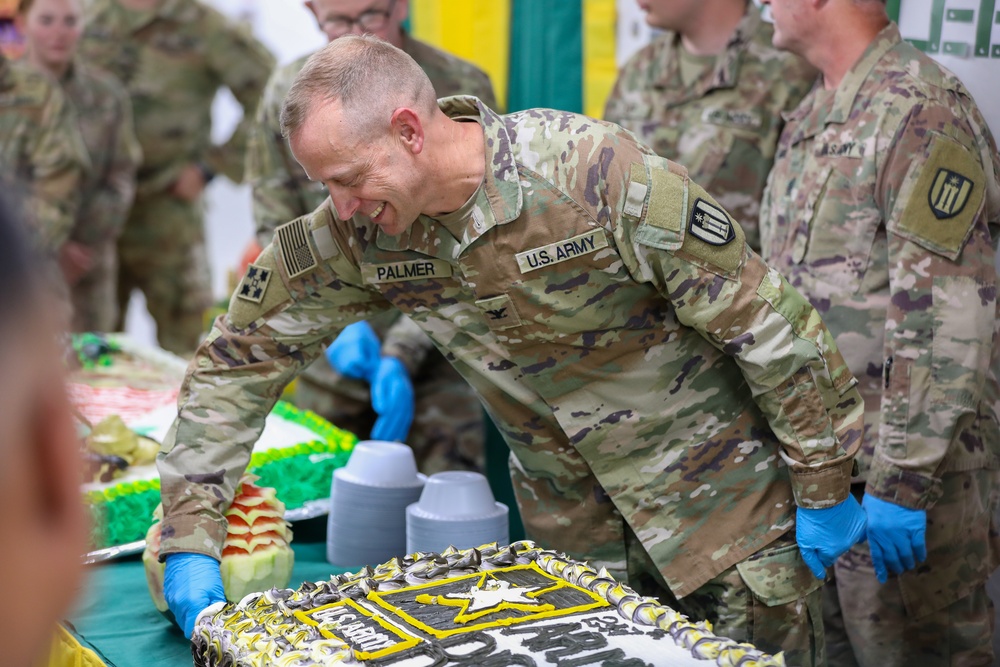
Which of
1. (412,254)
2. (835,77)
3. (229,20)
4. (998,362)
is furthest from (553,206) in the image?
(229,20)

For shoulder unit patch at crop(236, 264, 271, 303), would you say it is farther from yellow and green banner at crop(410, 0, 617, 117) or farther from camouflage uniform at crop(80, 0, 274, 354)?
camouflage uniform at crop(80, 0, 274, 354)

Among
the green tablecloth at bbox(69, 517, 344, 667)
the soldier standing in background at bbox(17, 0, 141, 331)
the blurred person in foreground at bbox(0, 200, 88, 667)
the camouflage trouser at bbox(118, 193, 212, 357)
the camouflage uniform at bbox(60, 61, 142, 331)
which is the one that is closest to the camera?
the blurred person in foreground at bbox(0, 200, 88, 667)

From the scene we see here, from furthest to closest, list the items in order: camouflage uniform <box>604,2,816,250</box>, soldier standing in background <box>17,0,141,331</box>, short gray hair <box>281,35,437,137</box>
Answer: soldier standing in background <box>17,0,141,331</box>
camouflage uniform <box>604,2,816,250</box>
short gray hair <box>281,35,437,137</box>

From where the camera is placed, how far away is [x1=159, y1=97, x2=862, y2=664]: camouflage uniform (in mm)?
1698

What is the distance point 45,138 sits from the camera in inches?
168

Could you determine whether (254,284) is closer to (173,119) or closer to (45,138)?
(45,138)

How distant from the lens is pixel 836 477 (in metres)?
1.75

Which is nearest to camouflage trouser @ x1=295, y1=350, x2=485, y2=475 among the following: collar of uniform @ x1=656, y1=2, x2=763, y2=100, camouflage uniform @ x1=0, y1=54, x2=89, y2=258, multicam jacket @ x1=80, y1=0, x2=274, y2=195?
collar of uniform @ x1=656, y1=2, x2=763, y2=100

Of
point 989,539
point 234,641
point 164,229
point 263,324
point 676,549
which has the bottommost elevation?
point 164,229

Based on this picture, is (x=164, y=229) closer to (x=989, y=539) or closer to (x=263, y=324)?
(x=263, y=324)

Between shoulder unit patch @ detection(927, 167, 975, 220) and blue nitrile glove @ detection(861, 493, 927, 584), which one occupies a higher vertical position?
shoulder unit patch @ detection(927, 167, 975, 220)

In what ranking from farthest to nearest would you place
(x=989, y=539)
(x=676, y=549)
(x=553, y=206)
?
(x=989, y=539), (x=676, y=549), (x=553, y=206)

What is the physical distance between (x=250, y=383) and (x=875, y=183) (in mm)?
1198

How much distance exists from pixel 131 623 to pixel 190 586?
0.74 ft
